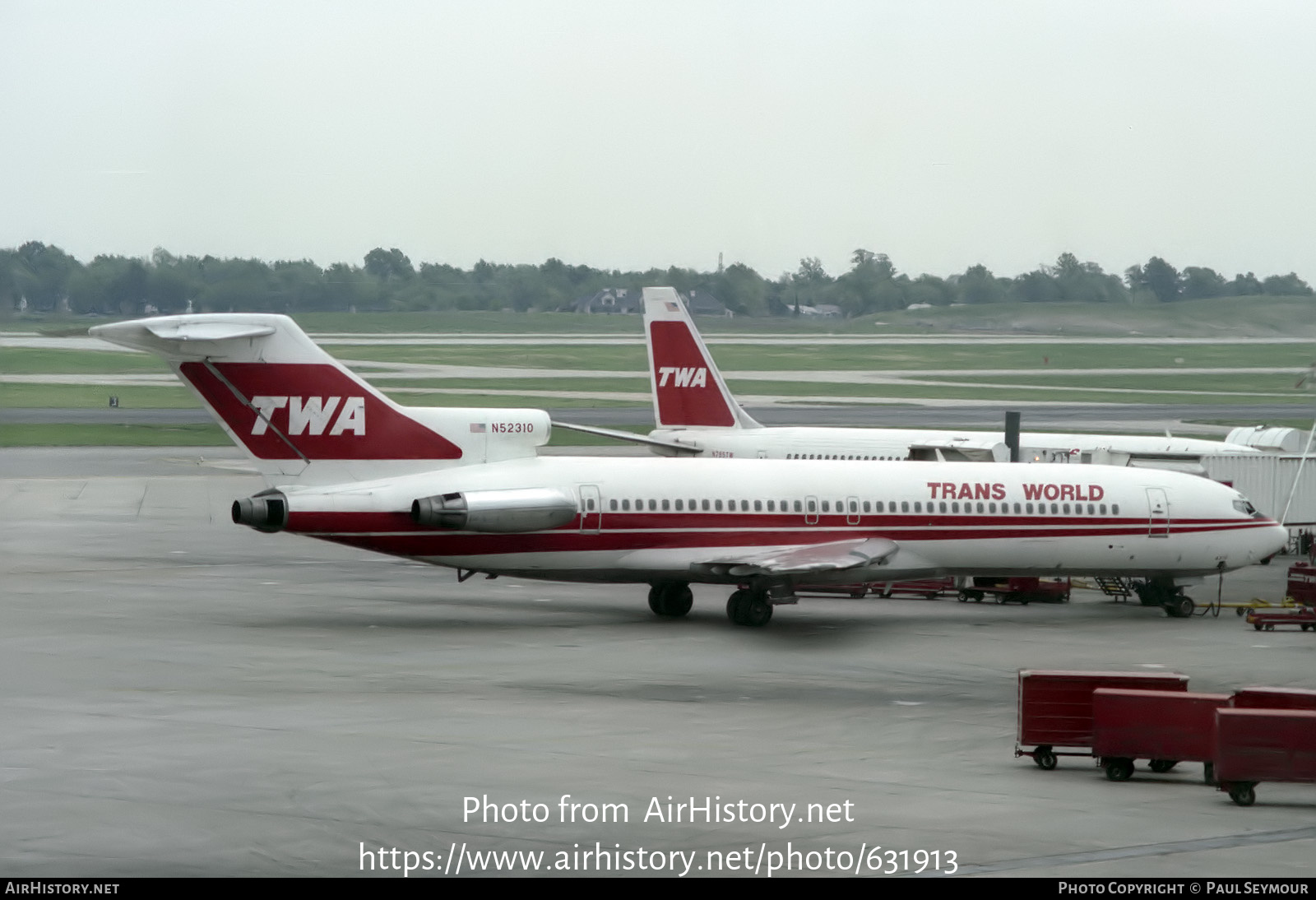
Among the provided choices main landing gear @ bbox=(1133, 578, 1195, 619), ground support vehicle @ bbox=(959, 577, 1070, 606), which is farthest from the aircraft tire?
main landing gear @ bbox=(1133, 578, 1195, 619)

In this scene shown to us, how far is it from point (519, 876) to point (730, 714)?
8.89m

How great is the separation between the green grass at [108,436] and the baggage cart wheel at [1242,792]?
63.8 meters

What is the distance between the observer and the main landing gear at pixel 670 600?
110ft

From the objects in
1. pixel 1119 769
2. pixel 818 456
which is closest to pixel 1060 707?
pixel 1119 769

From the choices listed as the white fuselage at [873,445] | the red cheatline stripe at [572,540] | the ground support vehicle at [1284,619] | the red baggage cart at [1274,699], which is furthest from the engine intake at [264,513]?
the white fuselage at [873,445]

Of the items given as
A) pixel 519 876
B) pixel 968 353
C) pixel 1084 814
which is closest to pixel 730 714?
pixel 1084 814

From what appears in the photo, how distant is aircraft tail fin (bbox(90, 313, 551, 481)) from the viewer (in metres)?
30.6

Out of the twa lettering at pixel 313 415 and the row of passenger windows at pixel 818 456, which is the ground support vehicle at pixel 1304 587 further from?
the twa lettering at pixel 313 415

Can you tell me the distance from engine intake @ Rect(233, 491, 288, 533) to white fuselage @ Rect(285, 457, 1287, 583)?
7.5 inches

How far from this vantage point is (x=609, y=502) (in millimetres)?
31922

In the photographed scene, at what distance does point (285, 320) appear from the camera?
31.2m

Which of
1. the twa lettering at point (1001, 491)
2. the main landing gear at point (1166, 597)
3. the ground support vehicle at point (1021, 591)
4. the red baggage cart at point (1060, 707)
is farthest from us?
the ground support vehicle at point (1021, 591)

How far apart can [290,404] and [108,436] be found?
2039 inches
